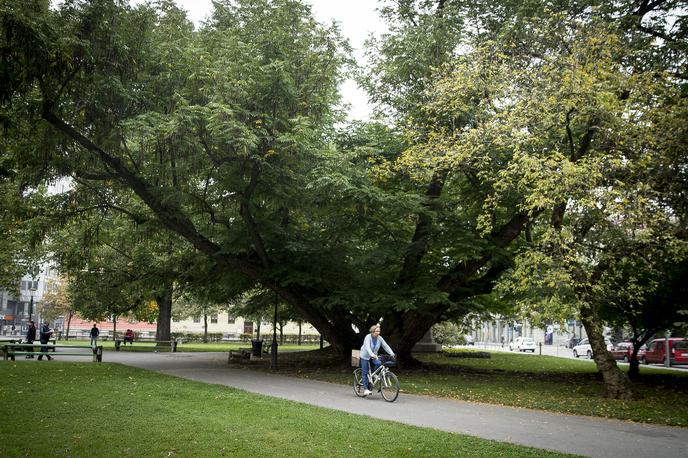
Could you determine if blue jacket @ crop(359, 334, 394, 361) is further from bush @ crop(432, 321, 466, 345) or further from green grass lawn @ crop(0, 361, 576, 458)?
bush @ crop(432, 321, 466, 345)

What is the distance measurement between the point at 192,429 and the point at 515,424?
5472mm

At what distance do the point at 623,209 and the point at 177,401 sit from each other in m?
9.49

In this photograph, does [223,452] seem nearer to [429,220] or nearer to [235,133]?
[235,133]

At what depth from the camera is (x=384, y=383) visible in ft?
42.2

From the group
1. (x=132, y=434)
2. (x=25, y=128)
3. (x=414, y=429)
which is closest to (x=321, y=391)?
(x=414, y=429)

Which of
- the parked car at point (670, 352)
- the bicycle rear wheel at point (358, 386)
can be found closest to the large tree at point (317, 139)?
the bicycle rear wheel at point (358, 386)

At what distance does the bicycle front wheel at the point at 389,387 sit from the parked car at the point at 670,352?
23.3 meters

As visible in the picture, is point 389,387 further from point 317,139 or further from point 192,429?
point 317,139

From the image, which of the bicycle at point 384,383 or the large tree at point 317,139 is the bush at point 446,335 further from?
the bicycle at point 384,383

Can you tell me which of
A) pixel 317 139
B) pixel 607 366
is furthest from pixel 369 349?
pixel 317 139

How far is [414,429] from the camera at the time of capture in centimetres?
925

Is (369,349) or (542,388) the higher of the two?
(369,349)

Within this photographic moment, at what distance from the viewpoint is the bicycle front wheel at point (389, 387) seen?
12.6 metres

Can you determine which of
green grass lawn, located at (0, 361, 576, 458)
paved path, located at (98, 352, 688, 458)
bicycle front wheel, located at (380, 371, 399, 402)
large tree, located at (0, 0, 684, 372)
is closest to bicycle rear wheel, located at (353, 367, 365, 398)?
paved path, located at (98, 352, 688, 458)
